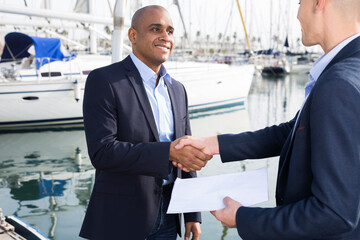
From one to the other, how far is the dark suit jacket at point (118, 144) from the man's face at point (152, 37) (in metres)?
0.16

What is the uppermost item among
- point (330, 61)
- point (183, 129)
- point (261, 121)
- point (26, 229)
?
point (330, 61)

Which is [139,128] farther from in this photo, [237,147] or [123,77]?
[237,147]

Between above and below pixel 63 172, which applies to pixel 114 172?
above

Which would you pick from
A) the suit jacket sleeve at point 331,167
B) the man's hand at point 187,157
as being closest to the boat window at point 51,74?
the man's hand at point 187,157

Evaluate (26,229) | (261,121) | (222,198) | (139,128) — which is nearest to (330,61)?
(222,198)

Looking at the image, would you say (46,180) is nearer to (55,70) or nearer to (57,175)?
(57,175)

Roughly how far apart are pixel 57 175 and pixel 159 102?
5.41 metres

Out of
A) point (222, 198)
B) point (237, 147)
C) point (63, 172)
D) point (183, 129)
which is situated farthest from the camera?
point (63, 172)

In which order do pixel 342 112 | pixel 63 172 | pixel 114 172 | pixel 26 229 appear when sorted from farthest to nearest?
pixel 63 172 < pixel 26 229 < pixel 114 172 < pixel 342 112

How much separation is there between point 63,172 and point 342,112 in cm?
689

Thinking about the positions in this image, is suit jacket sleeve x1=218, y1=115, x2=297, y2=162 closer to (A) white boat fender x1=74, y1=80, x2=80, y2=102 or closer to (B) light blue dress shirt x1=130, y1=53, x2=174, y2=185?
(B) light blue dress shirt x1=130, y1=53, x2=174, y2=185

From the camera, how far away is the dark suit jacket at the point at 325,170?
1.12 meters

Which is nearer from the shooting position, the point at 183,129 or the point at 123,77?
the point at 123,77

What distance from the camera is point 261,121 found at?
13.8m
